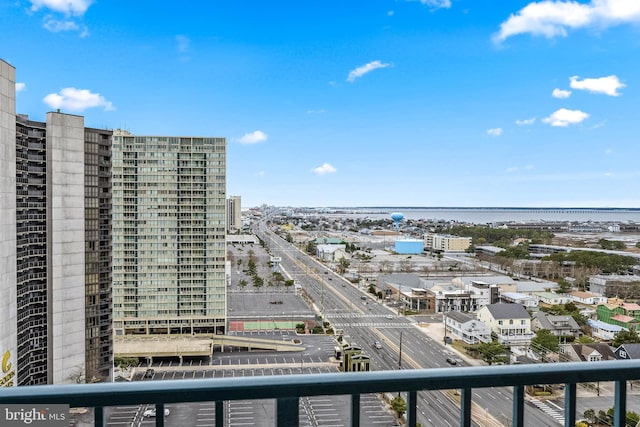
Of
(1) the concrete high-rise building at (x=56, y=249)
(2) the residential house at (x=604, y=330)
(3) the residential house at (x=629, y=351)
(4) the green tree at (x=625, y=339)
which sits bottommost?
(2) the residential house at (x=604, y=330)

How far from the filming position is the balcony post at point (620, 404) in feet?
1.62

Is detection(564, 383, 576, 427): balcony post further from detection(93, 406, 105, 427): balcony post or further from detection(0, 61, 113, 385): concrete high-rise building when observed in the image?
detection(0, 61, 113, 385): concrete high-rise building

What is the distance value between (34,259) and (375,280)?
9499mm

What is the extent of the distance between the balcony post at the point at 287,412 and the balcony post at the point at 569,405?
27cm

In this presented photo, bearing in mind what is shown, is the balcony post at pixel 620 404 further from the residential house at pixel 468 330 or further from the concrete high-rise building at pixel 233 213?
the concrete high-rise building at pixel 233 213

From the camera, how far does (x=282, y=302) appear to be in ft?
35.4

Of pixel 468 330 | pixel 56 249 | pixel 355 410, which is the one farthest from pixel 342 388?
pixel 468 330

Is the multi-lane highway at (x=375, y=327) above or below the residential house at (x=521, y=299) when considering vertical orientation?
below

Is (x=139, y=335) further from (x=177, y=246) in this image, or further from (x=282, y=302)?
(x=282, y=302)

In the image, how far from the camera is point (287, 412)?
44cm

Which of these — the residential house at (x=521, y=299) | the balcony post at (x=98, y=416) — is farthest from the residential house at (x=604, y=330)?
the balcony post at (x=98, y=416)

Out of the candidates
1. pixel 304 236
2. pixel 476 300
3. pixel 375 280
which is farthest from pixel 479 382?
pixel 304 236

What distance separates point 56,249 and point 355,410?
208 inches

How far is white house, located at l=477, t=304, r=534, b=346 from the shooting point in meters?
7.73
